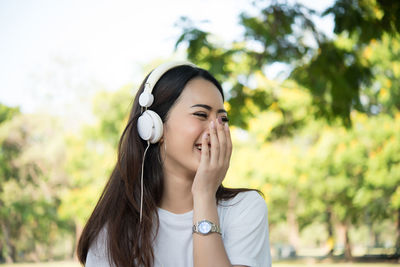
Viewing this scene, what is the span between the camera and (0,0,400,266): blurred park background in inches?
198

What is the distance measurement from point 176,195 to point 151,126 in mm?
406

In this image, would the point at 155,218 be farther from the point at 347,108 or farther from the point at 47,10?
the point at 47,10

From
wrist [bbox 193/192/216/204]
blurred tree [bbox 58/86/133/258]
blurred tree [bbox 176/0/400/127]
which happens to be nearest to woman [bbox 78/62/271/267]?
wrist [bbox 193/192/216/204]

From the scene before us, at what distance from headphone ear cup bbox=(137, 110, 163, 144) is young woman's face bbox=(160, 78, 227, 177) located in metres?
0.07

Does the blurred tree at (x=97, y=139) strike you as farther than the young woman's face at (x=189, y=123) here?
Yes

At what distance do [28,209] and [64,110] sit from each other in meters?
5.81

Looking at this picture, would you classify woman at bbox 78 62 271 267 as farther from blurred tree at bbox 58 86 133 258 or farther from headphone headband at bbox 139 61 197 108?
blurred tree at bbox 58 86 133 258

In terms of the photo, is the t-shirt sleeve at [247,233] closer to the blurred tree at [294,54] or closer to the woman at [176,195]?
the woman at [176,195]

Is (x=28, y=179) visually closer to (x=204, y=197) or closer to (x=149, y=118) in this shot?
(x=149, y=118)

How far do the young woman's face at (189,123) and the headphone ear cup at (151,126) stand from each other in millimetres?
73

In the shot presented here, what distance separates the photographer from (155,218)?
2273 millimetres

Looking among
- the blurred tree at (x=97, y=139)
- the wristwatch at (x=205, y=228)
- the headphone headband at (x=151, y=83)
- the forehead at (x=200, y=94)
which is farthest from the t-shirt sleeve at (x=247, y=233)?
the blurred tree at (x=97, y=139)

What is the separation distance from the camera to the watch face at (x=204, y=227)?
1.96 metres

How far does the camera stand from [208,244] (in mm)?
1936
